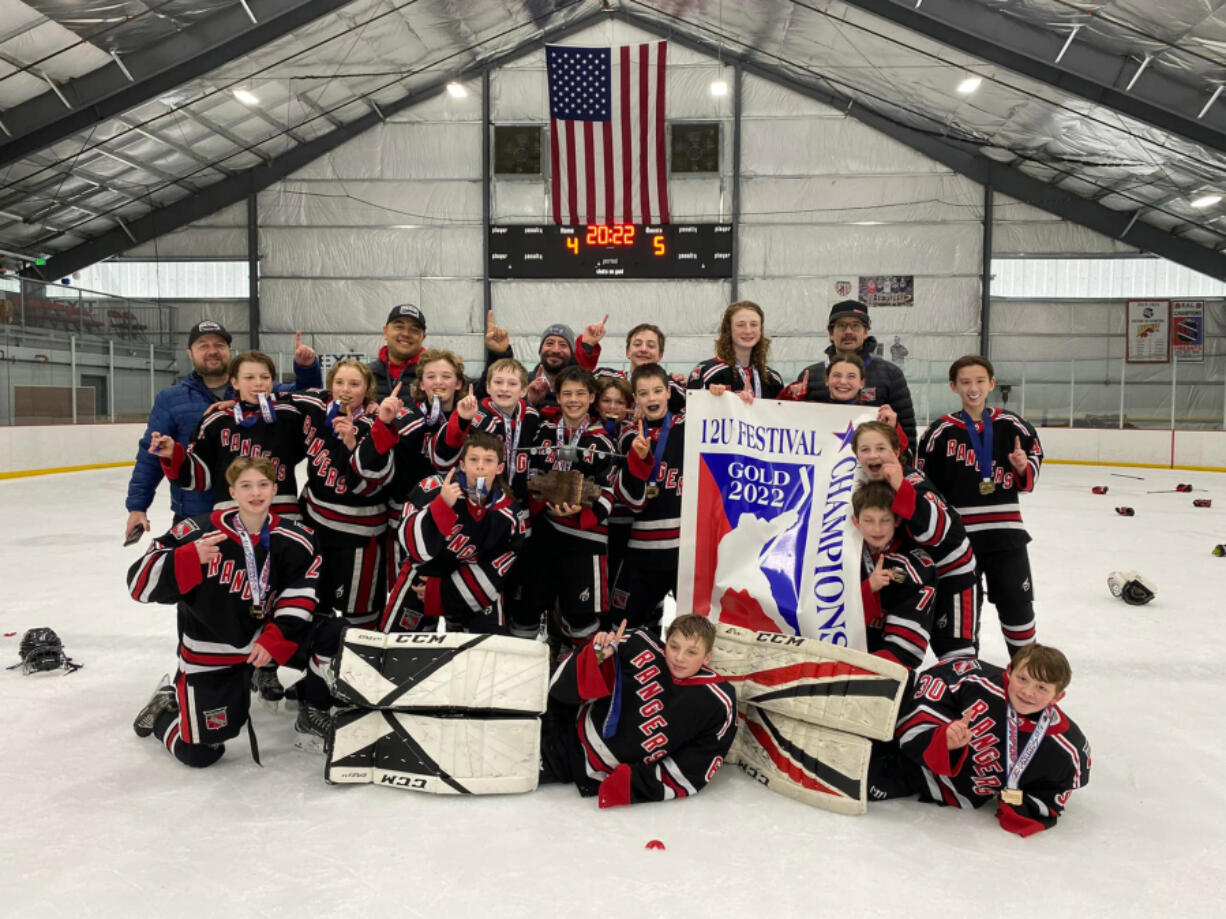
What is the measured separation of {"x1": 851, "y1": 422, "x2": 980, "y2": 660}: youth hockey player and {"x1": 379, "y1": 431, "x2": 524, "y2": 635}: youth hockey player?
4.11 ft

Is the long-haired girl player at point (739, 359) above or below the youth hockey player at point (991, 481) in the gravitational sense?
above

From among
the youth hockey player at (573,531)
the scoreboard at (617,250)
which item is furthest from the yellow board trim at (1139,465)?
the youth hockey player at (573,531)

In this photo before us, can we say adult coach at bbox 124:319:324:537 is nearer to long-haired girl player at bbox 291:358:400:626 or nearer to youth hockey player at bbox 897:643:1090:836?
long-haired girl player at bbox 291:358:400:626

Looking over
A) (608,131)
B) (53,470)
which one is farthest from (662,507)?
(53,470)

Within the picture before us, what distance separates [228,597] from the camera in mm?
2617

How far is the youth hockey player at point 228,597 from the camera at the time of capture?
255 cm

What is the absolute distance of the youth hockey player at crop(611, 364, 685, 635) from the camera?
3.13 m

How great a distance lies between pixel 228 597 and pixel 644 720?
4.45 feet

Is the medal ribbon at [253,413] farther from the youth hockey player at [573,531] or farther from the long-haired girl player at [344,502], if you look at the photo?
the youth hockey player at [573,531]

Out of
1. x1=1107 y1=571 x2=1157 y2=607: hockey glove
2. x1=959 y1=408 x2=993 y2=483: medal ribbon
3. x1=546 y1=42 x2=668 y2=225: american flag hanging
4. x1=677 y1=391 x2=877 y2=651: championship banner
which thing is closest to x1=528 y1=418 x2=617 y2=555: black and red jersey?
x1=677 y1=391 x2=877 y2=651: championship banner

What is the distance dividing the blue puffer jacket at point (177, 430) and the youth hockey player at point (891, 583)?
2434 millimetres

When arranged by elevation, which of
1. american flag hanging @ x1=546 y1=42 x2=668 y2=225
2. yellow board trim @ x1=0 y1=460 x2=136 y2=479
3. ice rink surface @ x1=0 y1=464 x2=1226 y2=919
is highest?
american flag hanging @ x1=546 y1=42 x2=668 y2=225

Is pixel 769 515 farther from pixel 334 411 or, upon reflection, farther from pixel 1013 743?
pixel 334 411

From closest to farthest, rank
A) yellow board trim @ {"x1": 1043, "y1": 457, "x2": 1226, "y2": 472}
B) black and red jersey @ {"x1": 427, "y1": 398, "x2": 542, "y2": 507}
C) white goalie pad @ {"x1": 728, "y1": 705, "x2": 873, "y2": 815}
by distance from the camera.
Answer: white goalie pad @ {"x1": 728, "y1": 705, "x2": 873, "y2": 815}
black and red jersey @ {"x1": 427, "y1": 398, "x2": 542, "y2": 507}
yellow board trim @ {"x1": 1043, "y1": 457, "x2": 1226, "y2": 472}
